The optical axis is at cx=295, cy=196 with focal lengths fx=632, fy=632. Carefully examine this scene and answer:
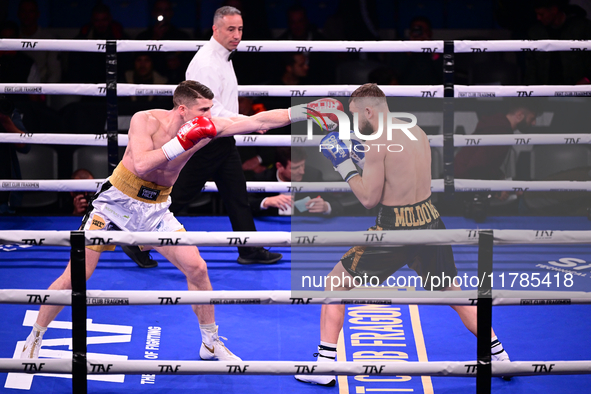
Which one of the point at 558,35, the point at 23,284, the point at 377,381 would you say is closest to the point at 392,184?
the point at 377,381

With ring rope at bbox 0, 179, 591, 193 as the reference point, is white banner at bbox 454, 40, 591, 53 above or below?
above

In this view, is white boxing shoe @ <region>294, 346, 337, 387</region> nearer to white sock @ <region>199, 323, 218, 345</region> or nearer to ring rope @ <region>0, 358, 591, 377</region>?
white sock @ <region>199, 323, 218, 345</region>

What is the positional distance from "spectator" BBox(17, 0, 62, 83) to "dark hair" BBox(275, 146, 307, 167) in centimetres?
286

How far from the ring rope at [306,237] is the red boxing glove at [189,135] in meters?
0.74

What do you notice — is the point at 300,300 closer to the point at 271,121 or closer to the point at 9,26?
the point at 271,121

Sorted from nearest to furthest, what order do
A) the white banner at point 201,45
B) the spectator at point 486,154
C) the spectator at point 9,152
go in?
the white banner at point 201,45, the spectator at point 9,152, the spectator at point 486,154

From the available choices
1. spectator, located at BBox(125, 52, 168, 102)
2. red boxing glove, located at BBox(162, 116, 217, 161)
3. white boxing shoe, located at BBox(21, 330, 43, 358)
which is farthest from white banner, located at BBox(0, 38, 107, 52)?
white boxing shoe, located at BBox(21, 330, 43, 358)

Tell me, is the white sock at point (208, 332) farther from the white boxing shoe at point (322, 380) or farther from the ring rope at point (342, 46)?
the ring rope at point (342, 46)

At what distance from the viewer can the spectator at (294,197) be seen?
18.0ft

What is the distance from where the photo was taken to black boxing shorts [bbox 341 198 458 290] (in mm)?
3031

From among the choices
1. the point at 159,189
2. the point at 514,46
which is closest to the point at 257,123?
the point at 159,189

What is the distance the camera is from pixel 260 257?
15.5ft

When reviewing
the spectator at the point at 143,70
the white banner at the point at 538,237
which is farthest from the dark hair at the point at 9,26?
the white banner at the point at 538,237

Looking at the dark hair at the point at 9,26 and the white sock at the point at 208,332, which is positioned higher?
the dark hair at the point at 9,26
